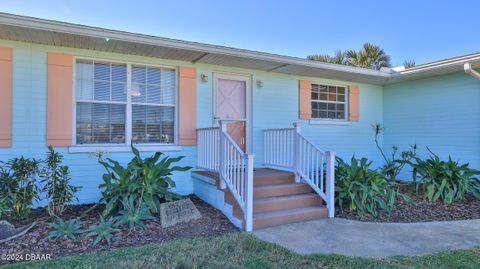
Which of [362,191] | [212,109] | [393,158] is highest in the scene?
[212,109]

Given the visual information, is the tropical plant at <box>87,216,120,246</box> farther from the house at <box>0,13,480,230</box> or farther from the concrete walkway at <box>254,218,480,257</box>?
the concrete walkway at <box>254,218,480,257</box>

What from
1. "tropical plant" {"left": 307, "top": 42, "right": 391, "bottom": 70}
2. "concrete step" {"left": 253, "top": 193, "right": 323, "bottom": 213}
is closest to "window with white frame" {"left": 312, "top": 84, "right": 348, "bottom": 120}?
"concrete step" {"left": 253, "top": 193, "right": 323, "bottom": 213}

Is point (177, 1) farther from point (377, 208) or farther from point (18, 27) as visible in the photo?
point (377, 208)

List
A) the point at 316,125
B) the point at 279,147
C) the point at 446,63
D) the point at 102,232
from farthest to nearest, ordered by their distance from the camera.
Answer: the point at 316,125 < the point at 446,63 < the point at 279,147 < the point at 102,232

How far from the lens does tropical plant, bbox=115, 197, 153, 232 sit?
4.11 m

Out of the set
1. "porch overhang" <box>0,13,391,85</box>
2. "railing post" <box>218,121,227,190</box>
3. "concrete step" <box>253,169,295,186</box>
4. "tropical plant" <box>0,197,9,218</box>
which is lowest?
"tropical plant" <box>0,197,9,218</box>

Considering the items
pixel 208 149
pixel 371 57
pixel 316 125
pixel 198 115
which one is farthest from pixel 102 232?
pixel 371 57

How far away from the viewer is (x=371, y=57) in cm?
1591

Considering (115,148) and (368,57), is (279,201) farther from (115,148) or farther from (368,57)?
(368,57)

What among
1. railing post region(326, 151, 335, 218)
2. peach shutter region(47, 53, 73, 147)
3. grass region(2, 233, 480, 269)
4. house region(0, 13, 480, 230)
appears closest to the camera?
grass region(2, 233, 480, 269)

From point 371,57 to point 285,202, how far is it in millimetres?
13565

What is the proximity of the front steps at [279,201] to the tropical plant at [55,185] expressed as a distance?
219 centimetres

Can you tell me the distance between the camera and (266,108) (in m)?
6.79

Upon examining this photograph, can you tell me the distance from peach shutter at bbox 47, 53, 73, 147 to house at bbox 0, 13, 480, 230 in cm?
2
